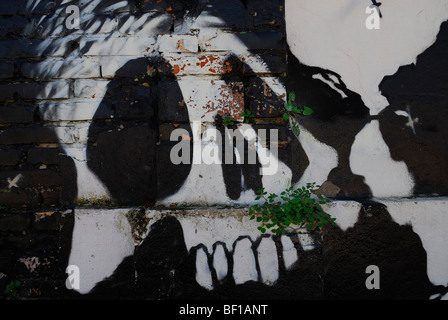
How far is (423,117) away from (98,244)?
2049mm

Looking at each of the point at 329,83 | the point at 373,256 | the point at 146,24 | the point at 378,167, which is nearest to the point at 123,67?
the point at 146,24

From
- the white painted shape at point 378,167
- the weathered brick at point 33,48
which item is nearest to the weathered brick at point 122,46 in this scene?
the weathered brick at point 33,48

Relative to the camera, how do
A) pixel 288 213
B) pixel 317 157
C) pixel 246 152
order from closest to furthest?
1. pixel 288 213
2. pixel 246 152
3. pixel 317 157

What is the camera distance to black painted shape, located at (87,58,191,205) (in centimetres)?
171

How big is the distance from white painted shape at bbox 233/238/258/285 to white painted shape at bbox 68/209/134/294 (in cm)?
55

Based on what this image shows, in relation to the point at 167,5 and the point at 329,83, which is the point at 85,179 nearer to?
the point at 167,5

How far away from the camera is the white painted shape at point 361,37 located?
1.91 metres

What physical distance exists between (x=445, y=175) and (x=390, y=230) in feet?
1.74

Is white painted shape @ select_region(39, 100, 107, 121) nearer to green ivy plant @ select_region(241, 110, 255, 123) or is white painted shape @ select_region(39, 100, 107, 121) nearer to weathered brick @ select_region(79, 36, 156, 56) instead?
weathered brick @ select_region(79, 36, 156, 56)

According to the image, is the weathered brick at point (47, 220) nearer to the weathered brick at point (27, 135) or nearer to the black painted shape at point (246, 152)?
the weathered brick at point (27, 135)

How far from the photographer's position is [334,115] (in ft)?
6.24

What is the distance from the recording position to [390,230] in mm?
1750
